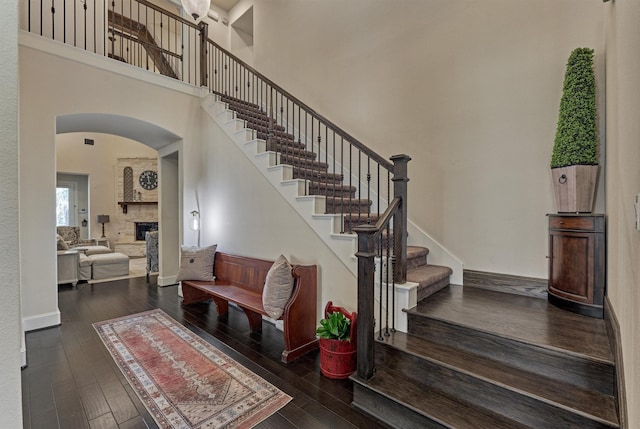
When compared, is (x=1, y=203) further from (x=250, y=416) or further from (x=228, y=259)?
(x=228, y=259)

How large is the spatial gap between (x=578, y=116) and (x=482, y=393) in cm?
213

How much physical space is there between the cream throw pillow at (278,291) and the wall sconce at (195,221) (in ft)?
8.40

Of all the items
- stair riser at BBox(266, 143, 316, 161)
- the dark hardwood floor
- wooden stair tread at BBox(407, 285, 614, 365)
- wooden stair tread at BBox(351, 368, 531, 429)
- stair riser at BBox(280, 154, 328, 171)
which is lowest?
the dark hardwood floor

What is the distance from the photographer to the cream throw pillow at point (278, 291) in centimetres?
278

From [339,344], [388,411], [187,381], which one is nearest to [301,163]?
[339,344]

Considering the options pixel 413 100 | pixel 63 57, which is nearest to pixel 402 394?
pixel 413 100

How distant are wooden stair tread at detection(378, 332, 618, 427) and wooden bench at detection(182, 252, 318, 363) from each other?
0.95 metres

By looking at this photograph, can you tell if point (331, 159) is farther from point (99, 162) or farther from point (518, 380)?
point (99, 162)

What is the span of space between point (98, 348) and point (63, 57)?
349 centimetres

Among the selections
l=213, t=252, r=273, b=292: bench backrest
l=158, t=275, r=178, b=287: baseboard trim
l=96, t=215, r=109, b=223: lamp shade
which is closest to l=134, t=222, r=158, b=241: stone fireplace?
l=96, t=215, r=109, b=223: lamp shade

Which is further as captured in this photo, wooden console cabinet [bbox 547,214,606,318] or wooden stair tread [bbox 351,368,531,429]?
wooden console cabinet [bbox 547,214,606,318]

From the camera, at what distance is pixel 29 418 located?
75.9 inches

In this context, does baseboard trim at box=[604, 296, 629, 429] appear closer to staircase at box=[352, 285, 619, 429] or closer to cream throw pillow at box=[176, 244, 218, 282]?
staircase at box=[352, 285, 619, 429]

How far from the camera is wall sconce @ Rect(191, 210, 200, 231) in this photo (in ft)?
15.8
